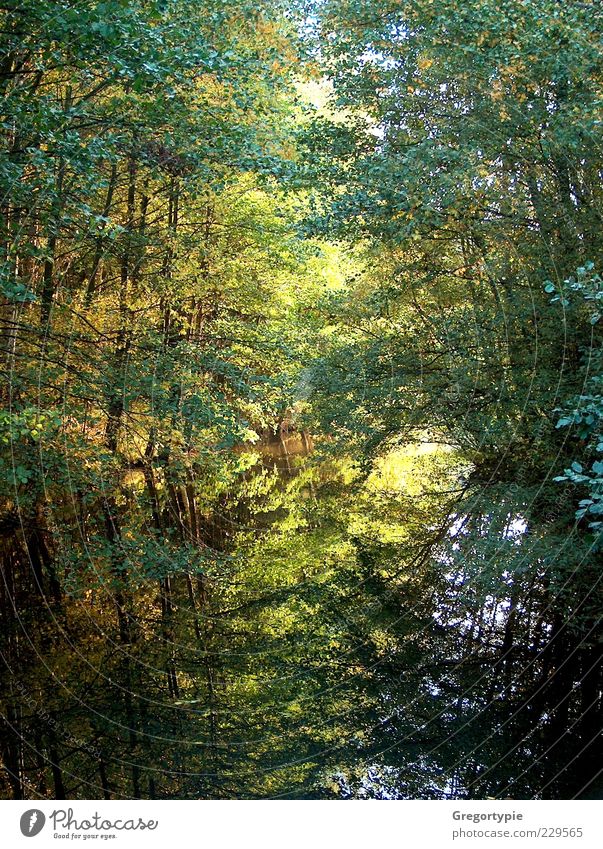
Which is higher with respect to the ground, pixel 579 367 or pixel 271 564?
pixel 579 367

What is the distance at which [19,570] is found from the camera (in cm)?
1274

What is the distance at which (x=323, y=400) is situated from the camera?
14.0m

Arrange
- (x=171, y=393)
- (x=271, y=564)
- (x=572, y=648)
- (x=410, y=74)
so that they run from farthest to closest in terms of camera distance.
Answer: (x=271, y=564), (x=171, y=393), (x=410, y=74), (x=572, y=648)

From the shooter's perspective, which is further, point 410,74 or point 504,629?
point 410,74

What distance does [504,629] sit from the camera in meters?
9.70

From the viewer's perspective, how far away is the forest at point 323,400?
23.7 ft

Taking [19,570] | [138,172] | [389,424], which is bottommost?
[19,570]

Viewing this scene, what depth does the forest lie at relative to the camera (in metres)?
7.22

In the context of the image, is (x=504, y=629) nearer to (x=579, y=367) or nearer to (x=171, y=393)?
(x=579, y=367)

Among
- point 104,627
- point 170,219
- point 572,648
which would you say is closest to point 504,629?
point 572,648
